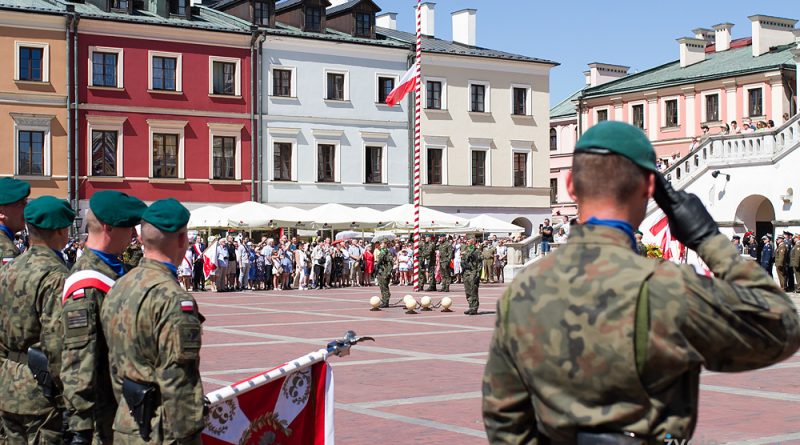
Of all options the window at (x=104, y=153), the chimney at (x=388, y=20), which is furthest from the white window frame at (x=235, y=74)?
the chimney at (x=388, y=20)

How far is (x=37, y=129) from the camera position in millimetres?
42719

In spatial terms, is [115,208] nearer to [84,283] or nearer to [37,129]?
[84,283]

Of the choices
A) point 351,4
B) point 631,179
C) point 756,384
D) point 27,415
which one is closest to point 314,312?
point 756,384

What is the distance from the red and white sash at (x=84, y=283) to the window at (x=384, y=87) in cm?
4507

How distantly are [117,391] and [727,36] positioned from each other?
207 feet

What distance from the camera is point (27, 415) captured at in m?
6.01

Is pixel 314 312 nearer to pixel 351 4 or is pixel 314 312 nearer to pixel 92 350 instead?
pixel 92 350

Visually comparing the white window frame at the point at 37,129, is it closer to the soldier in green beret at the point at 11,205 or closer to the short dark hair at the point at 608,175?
the soldier in green beret at the point at 11,205

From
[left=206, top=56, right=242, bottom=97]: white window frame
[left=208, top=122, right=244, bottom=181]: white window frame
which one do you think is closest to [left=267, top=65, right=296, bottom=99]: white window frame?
[left=206, top=56, right=242, bottom=97]: white window frame

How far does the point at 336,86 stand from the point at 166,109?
7.85 meters

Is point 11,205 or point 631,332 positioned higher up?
point 11,205

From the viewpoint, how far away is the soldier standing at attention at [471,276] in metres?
24.2

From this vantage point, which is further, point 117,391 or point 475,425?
point 475,425

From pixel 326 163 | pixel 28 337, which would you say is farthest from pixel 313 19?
pixel 28 337
